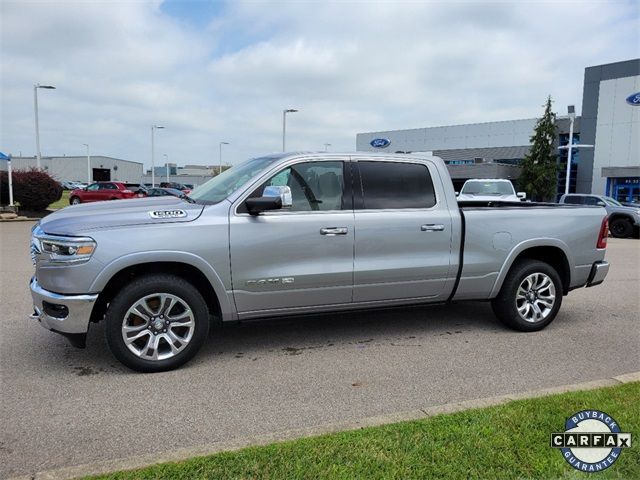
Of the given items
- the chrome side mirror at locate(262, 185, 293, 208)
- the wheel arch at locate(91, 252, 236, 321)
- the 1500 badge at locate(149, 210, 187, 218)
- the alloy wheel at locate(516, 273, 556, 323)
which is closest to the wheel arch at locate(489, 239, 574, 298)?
the alloy wheel at locate(516, 273, 556, 323)

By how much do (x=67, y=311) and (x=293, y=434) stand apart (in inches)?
82.7

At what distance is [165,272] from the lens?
436 centimetres

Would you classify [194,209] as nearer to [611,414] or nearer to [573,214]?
[611,414]

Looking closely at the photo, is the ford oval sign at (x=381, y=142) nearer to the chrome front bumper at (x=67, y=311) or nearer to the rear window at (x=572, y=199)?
the rear window at (x=572, y=199)

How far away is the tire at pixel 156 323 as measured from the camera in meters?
4.12

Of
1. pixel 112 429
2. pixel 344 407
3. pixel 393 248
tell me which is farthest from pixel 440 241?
pixel 112 429

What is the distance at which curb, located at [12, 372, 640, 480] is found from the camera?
2.75 meters

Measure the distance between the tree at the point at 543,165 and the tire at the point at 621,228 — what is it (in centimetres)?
2174

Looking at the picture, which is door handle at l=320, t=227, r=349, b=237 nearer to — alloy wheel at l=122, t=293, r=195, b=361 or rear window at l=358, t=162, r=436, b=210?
rear window at l=358, t=162, r=436, b=210

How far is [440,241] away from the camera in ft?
16.8

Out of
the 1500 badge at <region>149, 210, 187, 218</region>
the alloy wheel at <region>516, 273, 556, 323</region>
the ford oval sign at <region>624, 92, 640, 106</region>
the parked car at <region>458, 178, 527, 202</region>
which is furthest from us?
the ford oval sign at <region>624, 92, 640, 106</region>

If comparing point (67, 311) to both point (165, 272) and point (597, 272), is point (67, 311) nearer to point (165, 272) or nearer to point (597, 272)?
point (165, 272)

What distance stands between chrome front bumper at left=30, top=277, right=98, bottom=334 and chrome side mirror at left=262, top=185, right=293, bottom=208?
63.4 inches
